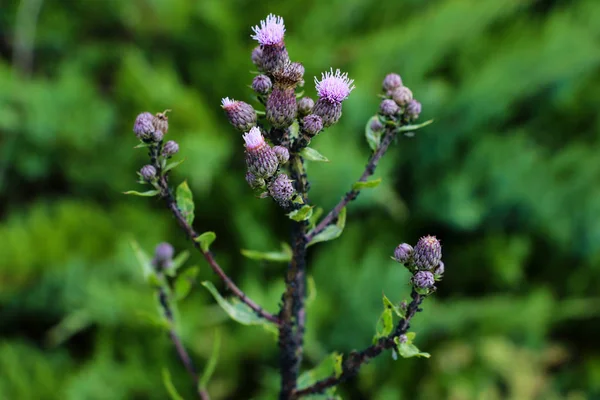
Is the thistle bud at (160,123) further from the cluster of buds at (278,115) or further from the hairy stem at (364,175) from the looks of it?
the hairy stem at (364,175)

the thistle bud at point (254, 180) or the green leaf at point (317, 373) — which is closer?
the thistle bud at point (254, 180)

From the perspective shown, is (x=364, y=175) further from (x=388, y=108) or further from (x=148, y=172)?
(x=148, y=172)

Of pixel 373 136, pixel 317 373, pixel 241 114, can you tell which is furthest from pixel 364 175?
pixel 317 373

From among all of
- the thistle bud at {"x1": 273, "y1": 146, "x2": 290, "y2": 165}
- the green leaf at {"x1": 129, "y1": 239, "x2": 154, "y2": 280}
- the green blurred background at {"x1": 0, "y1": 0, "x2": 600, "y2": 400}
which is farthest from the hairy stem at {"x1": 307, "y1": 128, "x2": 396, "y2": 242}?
the green blurred background at {"x1": 0, "y1": 0, "x2": 600, "y2": 400}

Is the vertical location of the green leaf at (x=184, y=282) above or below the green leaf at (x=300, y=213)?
above

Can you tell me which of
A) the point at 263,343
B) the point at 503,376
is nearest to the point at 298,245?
the point at 263,343

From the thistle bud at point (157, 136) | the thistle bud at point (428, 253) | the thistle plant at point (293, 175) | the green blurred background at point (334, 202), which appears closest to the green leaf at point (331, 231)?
the thistle plant at point (293, 175)

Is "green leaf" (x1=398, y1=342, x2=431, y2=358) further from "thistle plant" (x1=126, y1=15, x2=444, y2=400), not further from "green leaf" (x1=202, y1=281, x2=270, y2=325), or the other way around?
"green leaf" (x1=202, y1=281, x2=270, y2=325)
